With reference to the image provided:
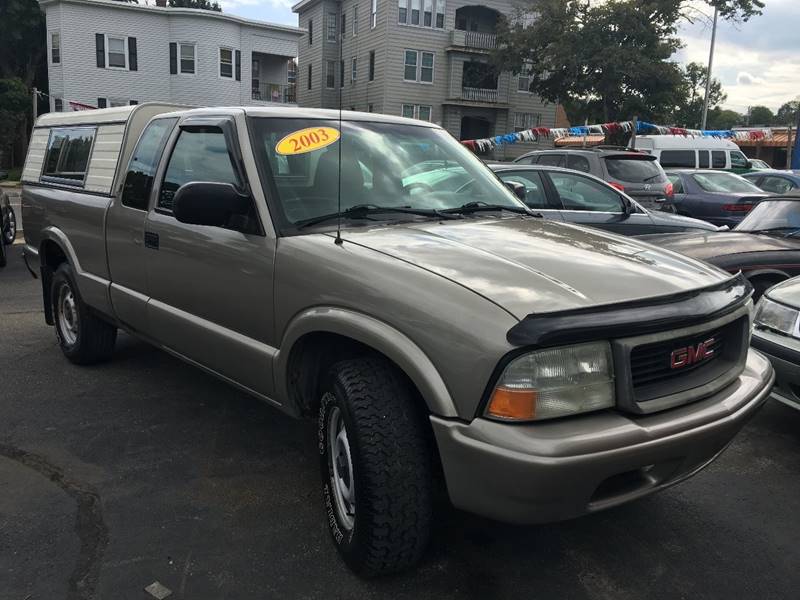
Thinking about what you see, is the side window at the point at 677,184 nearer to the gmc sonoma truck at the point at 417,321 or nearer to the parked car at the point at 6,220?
the gmc sonoma truck at the point at 417,321

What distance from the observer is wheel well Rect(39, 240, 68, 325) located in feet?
18.0

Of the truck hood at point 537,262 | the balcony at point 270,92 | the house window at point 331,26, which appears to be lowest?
the truck hood at point 537,262

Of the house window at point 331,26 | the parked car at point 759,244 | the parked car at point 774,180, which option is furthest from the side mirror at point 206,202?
the house window at point 331,26

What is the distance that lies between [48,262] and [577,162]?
8.26 metres

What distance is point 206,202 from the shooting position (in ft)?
10.2

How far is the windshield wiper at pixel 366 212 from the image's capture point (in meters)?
3.21

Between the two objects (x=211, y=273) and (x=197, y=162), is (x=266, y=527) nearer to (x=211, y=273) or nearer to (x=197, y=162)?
(x=211, y=273)

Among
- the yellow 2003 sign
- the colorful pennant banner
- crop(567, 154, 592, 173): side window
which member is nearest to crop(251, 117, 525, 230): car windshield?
the yellow 2003 sign

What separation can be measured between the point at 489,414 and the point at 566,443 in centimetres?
26

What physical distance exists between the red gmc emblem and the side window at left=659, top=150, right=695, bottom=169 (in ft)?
62.2

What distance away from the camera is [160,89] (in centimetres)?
3316

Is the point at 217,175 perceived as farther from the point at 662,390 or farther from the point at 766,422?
the point at 766,422

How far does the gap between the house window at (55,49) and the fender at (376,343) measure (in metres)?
33.9

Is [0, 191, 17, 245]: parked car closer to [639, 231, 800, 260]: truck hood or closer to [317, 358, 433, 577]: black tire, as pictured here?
[639, 231, 800, 260]: truck hood
